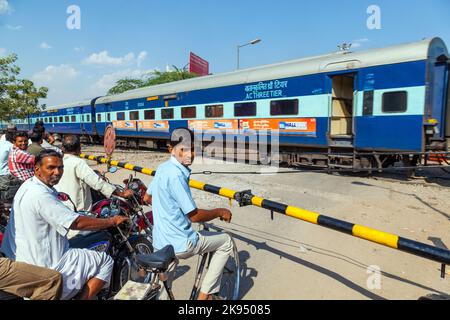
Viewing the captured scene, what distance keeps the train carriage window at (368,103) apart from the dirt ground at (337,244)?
210 centimetres

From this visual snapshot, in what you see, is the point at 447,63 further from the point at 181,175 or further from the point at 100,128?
the point at 100,128

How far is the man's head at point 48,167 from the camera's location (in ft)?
7.82

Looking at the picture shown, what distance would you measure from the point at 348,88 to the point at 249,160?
4401 millimetres

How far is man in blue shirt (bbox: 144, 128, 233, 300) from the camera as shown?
2502 mm

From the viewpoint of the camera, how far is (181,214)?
258 cm

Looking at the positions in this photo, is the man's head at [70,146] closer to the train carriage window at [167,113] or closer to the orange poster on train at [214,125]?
the orange poster on train at [214,125]

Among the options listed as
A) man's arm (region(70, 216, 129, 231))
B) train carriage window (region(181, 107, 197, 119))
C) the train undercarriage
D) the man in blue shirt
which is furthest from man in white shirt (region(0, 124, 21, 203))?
train carriage window (region(181, 107, 197, 119))

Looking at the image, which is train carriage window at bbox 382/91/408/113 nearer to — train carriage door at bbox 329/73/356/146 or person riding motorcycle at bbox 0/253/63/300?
train carriage door at bbox 329/73/356/146

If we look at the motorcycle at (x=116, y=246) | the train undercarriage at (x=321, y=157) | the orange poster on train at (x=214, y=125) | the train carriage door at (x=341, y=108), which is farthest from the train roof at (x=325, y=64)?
the motorcycle at (x=116, y=246)

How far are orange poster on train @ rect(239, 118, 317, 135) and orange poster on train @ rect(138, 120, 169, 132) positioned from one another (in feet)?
17.7

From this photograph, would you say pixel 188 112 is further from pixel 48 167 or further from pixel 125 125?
pixel 48 167

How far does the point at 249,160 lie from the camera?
1252 cm

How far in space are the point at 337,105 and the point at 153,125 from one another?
9996 millimetres
